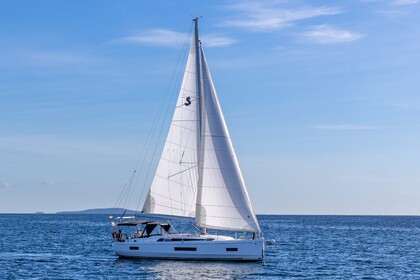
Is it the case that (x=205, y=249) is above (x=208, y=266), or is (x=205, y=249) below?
above

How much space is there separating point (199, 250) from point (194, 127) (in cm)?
939

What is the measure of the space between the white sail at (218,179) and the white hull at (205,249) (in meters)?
1.20

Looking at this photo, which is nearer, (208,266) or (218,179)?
(208,266)

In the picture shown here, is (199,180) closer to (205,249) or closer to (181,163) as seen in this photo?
(181,163)

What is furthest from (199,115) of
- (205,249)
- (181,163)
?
(205,249)

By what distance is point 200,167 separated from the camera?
172ft

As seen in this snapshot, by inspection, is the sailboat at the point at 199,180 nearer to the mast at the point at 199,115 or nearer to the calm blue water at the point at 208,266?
the mast at the point at 199,115

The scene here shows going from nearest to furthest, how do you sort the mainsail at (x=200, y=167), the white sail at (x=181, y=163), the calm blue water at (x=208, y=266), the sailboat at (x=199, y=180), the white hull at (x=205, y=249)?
1. the calm blue water at (x=208, y=266)
2. the white hull at (x=205, y=249)
3. the sailboat at (x=199, y=180)
4. the mainsail at (x=200, y=167)
5. the white sail at (x=181, y=163)

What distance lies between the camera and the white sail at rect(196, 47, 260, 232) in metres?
52.1

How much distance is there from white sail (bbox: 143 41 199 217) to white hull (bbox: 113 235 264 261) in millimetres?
2328

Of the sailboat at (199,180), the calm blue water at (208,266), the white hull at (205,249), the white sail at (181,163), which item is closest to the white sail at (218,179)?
the sailboat at (199,180)

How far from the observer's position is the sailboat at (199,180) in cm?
5200

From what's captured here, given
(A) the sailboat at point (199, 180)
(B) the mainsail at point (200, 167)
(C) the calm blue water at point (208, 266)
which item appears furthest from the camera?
(B) the mainsail at point (200, 167)

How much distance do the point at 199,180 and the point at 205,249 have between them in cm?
526
